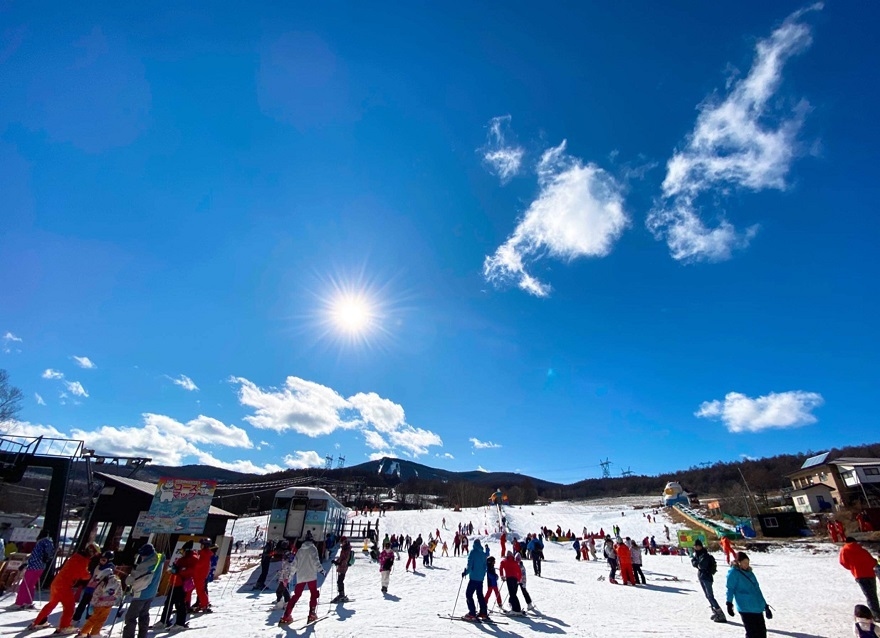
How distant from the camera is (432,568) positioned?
23703mm

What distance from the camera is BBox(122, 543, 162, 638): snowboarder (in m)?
7.56

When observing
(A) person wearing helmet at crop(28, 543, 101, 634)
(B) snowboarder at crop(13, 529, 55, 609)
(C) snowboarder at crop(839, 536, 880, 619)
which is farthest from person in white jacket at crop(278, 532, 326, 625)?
(C) snowboarder at crop(839, 536, 880, 619)

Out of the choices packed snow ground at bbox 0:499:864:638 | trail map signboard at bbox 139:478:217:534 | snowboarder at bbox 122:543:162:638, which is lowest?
packed snow ground at bbox 0:499:864:638

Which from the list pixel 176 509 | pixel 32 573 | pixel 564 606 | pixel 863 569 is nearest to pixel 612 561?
pixel 564 606

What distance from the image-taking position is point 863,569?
8.92 m

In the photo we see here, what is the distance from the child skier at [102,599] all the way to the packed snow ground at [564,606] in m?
1.62

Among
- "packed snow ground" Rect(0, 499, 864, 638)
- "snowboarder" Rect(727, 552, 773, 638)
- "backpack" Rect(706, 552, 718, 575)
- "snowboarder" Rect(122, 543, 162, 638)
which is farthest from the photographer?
"backpack" Rect(706, 552, 718, 575)

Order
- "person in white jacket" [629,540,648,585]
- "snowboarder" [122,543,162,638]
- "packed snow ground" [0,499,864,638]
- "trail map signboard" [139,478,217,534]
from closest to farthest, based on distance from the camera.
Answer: "snowboarder" [122,543,162,638]
"packed snow ground" [0,499,864,638]
"trail map signboard" [139,478,217,534]
"person in white jacket" [629,540,648,585]

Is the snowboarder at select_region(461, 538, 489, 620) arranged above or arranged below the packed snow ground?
above

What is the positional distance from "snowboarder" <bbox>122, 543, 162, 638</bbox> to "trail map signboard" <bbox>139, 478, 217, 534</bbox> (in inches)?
105

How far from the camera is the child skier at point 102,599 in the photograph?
26.2ft

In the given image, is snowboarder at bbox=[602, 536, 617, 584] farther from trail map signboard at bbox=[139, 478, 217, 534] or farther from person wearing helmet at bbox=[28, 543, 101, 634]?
person wearing helmet at bbox=[28, 543, 101, 634]

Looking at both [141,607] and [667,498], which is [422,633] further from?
[667,498]

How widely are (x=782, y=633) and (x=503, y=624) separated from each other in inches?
224
